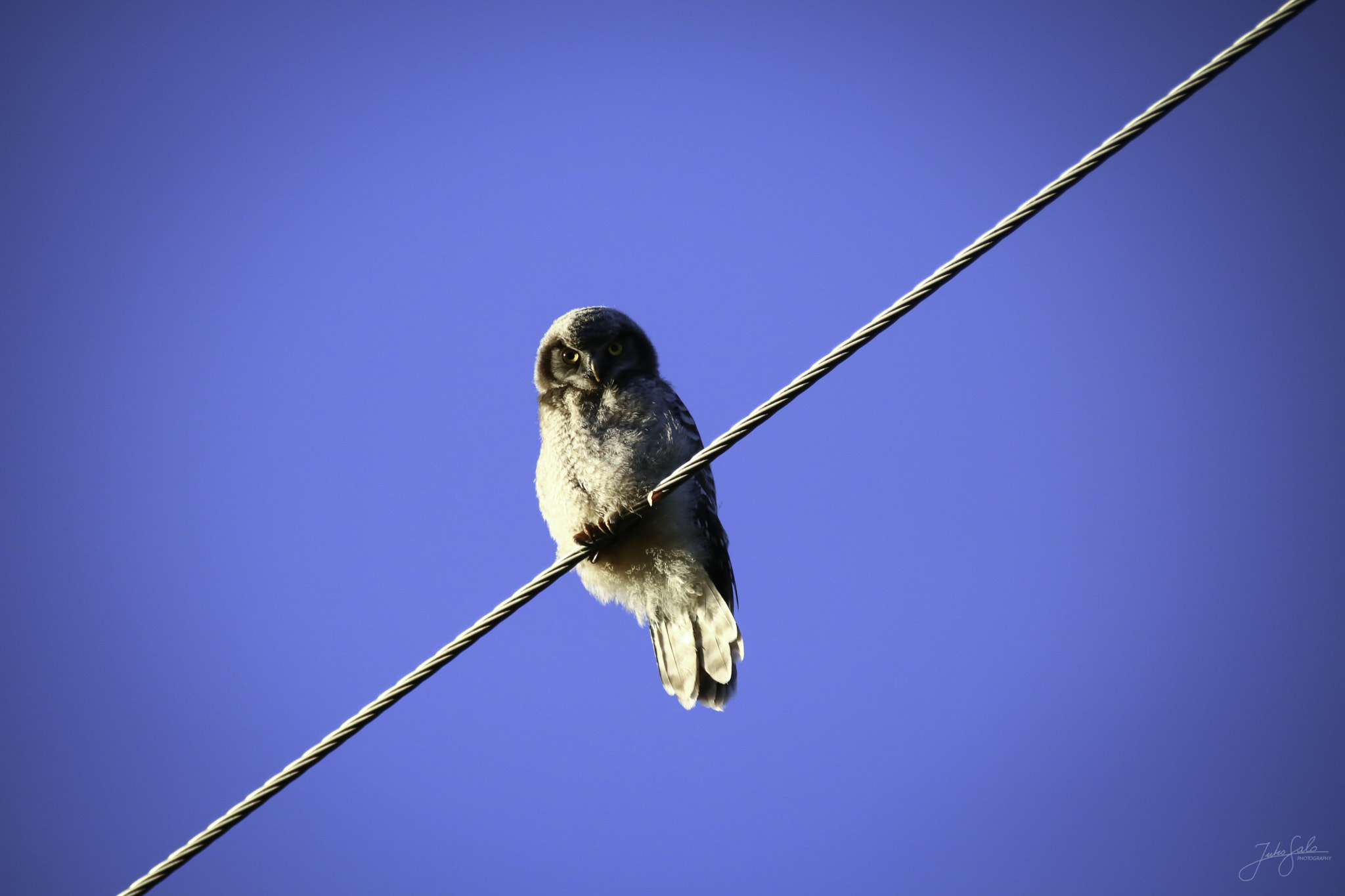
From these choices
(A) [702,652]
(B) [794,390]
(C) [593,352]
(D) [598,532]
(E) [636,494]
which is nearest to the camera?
(B) [794,390]

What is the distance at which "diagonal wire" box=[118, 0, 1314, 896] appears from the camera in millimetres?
2305

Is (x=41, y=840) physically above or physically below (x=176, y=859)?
above

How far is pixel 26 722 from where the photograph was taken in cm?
6650

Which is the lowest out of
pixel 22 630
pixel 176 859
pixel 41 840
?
pixel 176 859

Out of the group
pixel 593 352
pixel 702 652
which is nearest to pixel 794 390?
pixel 593 352

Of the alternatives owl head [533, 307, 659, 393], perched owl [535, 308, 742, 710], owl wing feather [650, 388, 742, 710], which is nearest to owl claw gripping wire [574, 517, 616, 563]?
perched owl [535, 308, 742, 710]

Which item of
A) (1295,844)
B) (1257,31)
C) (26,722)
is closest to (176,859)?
(1257,31)

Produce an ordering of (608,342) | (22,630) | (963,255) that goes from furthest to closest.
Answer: (22,630)
(608,342)
(963,255)

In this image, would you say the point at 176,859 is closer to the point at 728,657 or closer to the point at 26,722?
the point at 728,657

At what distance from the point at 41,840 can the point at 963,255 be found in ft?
251

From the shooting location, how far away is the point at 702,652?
514 cm

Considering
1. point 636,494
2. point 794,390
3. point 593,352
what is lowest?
point 794,390

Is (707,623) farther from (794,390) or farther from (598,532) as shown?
(794,390)

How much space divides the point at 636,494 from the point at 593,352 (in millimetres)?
1020
